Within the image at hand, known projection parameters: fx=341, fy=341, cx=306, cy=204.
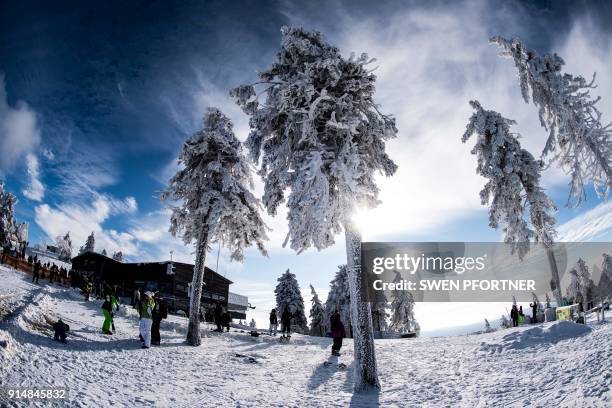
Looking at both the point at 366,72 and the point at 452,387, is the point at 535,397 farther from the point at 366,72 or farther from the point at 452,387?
the point at 366,72

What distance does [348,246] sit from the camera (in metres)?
9.81

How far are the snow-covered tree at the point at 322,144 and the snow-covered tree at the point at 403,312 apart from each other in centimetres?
3366

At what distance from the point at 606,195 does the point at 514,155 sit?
13.9 meters

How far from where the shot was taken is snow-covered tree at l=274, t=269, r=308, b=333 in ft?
150

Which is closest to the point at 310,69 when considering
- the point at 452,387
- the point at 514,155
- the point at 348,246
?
the point at 348,246

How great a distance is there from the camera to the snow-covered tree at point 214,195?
609 inches

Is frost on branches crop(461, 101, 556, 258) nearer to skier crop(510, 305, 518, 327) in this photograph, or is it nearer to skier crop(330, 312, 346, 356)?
skier crop(510, 305, 518, 327)

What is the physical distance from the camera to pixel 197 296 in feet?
47.7

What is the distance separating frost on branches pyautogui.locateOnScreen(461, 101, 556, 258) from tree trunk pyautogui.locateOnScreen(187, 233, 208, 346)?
17644mm

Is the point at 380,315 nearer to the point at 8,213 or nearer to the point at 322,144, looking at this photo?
the point at 322,144

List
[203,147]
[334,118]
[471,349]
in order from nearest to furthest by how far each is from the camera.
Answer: [334,118]
[471,349]
[203,147]

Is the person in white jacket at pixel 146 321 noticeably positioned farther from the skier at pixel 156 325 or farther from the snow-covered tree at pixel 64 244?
the snow-covered tree at pixel 64 244

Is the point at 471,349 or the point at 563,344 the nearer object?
the point at 563,344

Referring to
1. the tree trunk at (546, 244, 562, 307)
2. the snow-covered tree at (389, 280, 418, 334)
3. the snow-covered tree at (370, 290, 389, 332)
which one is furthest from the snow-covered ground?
the snow-covered tree at (389, 280, 418, 334)
